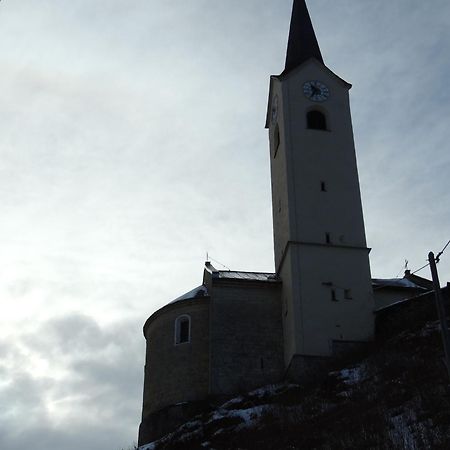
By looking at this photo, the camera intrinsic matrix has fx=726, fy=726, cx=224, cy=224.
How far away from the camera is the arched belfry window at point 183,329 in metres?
40.6

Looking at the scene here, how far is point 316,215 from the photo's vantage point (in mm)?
42250

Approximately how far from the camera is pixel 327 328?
38.7 meters

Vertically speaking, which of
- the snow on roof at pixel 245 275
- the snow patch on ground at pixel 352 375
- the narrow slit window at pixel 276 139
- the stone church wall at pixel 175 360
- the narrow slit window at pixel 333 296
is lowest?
the snow patch on ground at pixel 352 375

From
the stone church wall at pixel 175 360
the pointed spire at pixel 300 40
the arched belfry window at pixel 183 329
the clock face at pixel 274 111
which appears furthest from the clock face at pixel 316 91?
the arched belfry window at pixel 183 329

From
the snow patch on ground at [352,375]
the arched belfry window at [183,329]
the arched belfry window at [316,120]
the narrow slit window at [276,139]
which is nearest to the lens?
the snow patch on ground at [352,375]

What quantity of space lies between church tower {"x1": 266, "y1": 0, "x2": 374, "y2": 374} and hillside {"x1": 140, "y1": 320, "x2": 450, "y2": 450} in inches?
89.7

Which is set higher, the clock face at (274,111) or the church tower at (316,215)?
the clock face at (274,111)

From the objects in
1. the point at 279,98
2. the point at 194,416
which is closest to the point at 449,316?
the point at 194,416

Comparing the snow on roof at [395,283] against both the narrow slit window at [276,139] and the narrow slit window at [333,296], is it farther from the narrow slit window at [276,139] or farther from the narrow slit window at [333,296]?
the narrow slit window at [276,139]

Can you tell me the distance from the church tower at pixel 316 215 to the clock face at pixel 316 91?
65 mm

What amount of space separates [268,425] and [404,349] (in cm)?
835

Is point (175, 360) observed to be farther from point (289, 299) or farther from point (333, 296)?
point (333, 296)

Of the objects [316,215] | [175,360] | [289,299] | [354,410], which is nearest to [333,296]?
[289,299]

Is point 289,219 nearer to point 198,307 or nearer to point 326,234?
point 326,234
